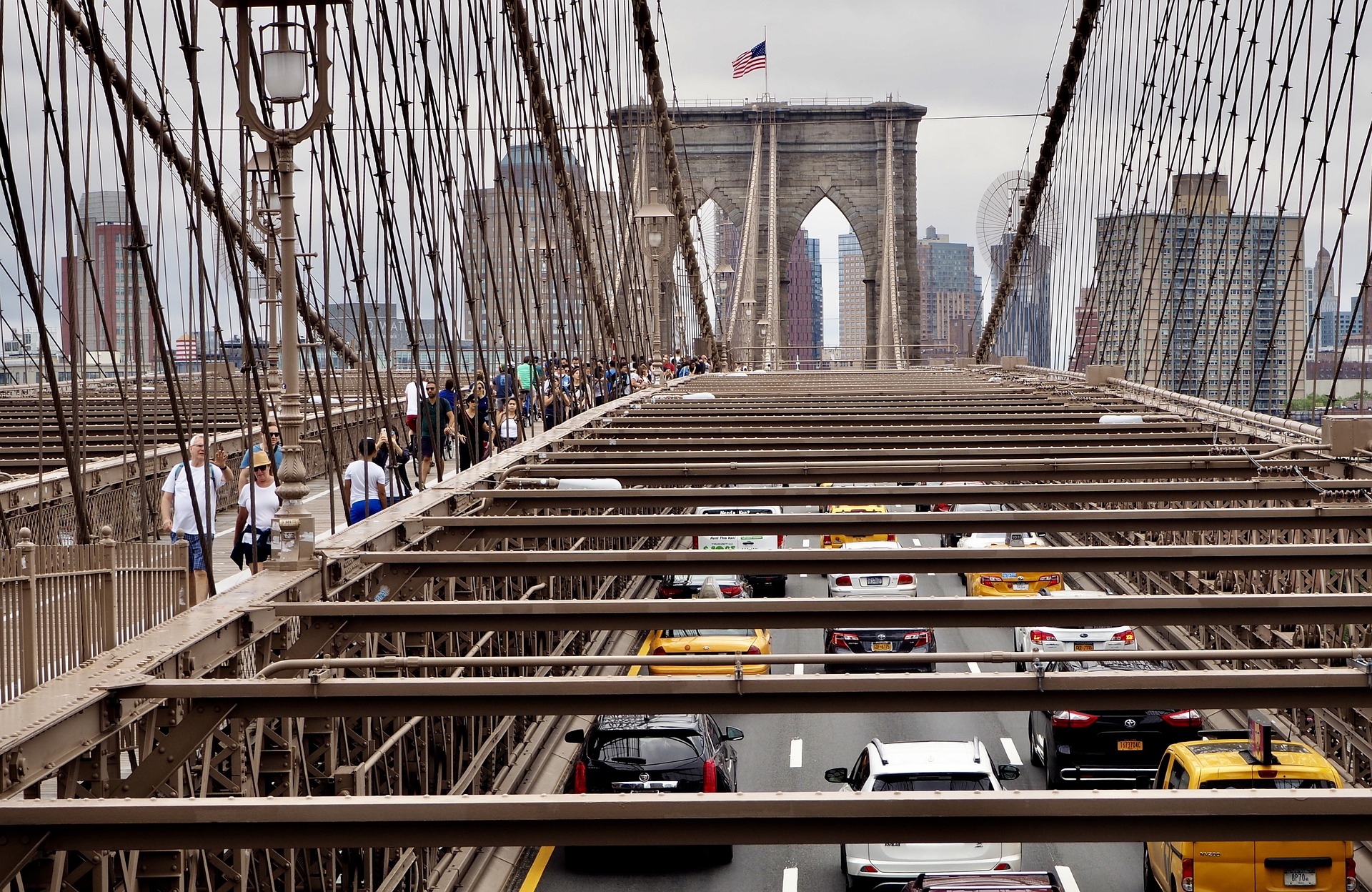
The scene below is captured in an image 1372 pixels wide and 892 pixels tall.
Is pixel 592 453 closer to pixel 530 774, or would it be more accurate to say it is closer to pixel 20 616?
pixel 530 774

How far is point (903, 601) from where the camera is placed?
7.92 metres

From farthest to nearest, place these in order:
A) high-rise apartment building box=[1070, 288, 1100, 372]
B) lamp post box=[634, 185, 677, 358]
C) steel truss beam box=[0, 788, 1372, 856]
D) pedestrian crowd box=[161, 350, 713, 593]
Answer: high-rise apartment building box=[1070, 288, 1100, 372], lamp post box=[634, 185, 677, 358], pedestrian crowd box=[161, 350, 713, 593], steel truss beam box=[0, 788, 1372, 856]

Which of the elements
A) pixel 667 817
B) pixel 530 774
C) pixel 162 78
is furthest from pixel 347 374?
pixel 667 817

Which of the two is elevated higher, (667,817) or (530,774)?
(667,817)

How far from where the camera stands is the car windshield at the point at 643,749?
15.3 meters

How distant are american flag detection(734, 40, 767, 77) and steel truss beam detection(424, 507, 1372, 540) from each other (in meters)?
52.9

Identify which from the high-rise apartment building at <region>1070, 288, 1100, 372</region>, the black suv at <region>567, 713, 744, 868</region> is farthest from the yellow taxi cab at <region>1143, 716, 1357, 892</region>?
the high-rise apartment building at <region>1070, 288, 1100, 372</region>

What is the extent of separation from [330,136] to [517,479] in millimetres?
3738

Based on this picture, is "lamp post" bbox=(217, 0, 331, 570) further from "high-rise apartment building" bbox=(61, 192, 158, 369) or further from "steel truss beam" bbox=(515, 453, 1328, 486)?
"steel truss beam" bbox=(515, 453, 1328, 486)

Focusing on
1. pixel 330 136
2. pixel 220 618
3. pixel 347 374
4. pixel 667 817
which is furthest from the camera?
pixel 347 374

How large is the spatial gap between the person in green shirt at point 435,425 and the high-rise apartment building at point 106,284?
282cm

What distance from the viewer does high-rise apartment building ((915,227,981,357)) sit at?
90.0m

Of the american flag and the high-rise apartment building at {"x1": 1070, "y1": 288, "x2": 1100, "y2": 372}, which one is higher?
the american flag

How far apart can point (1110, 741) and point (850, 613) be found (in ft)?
37.4
